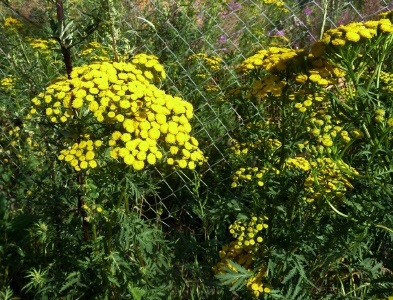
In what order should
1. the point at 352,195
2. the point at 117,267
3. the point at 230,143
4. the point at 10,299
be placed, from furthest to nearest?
the point at 230,143 → the point at 10,299 → the point at 352,195 → the point at 117,267

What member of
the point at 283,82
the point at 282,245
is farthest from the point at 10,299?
the point at 283,82

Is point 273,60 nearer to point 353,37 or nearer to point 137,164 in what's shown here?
point 353,37

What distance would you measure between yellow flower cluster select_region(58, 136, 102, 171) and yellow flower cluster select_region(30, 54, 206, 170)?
1.5 inches

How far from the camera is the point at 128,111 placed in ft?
6.88

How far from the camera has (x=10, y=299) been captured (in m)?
3.08

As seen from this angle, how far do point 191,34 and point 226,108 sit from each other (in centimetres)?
118

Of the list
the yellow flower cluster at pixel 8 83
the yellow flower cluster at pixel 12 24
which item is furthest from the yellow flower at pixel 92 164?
the yellow flower cluster at pixel 12 24

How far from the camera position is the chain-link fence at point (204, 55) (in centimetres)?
385

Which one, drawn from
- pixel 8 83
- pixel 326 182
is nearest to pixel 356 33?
pixel 326 182

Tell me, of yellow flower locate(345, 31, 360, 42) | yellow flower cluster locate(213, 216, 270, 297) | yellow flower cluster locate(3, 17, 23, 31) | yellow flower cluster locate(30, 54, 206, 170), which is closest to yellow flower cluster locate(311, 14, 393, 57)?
yellow flower locate(345, 31, 360, 42)

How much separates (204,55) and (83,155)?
2603 mm

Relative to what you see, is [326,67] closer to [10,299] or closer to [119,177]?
[119,177]

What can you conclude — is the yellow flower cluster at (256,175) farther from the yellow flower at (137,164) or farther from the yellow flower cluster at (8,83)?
the yellow flower cluster at (8,83)

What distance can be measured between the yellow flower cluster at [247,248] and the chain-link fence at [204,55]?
22.5 inches
